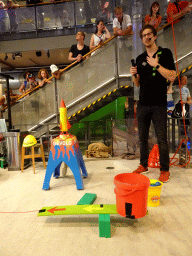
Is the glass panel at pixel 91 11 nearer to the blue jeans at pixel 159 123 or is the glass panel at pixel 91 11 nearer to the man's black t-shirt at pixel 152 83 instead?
the man's black t-shirt at pixel 152 83

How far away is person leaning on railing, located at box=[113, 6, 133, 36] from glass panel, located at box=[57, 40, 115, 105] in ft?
1.46

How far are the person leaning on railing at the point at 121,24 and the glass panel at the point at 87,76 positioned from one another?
44 centimetres

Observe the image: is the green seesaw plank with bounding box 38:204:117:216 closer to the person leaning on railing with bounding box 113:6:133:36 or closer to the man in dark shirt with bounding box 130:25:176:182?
the man in dark shirt with bounding box 130:25:176:182

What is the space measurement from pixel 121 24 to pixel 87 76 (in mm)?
1497

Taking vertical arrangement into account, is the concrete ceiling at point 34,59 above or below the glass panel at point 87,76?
above

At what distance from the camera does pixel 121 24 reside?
14.9 ft

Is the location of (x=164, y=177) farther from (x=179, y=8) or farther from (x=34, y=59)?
(x=34, y=59)

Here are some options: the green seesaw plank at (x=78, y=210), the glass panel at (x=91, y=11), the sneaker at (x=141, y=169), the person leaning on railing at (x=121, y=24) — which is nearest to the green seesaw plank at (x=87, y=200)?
the green seesaw plank at (x=78, y=210)

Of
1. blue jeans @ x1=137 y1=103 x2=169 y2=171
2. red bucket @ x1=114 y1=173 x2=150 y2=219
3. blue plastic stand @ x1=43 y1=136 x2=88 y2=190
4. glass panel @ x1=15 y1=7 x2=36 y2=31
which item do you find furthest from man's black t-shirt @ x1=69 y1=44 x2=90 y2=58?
glass panel @ x1=15 y1=7 x2=36 y2=31

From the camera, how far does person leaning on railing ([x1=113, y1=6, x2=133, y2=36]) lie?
439 centimetres

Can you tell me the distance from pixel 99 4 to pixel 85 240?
8652 mm

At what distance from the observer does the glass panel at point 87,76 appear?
457 centimetres

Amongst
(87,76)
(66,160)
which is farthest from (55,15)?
(66,160)

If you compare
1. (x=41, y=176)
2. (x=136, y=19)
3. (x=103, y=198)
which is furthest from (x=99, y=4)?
(x=103, y=198)
